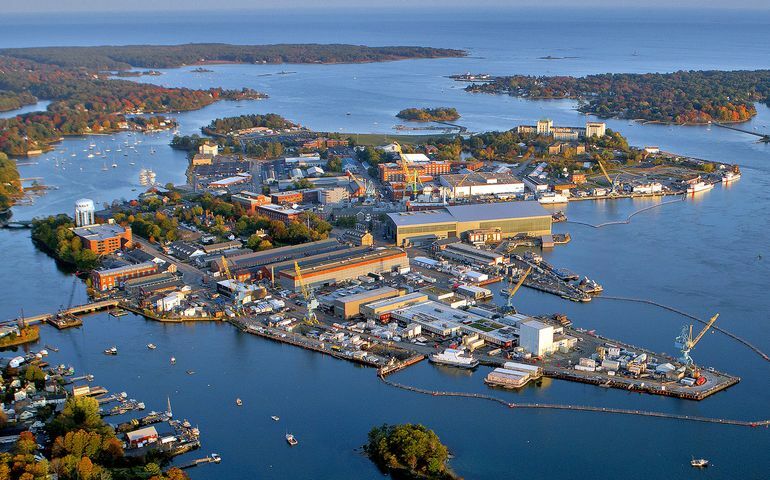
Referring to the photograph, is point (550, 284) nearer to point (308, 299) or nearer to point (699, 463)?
point (308, 299)

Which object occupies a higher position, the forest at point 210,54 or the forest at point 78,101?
the forest at point 210,54

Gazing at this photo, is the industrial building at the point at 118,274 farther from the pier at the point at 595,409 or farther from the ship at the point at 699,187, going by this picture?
the ship at the point at 699,187

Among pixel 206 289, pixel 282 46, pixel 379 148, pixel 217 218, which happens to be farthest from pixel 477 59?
pixel 206 289

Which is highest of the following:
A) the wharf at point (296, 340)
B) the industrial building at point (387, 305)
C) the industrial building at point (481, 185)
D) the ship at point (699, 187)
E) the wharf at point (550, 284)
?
the ship at point (699, 187)

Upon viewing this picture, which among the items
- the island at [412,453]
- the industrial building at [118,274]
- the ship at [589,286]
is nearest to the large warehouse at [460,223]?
the ship at [589,286]

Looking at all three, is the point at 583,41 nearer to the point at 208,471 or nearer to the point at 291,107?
the point at 291,107

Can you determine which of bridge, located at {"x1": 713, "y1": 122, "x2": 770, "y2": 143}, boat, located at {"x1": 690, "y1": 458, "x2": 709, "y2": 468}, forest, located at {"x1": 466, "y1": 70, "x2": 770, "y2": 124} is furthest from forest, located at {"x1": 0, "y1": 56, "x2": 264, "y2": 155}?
boat, located at {"x1": 690, "y1": 458, "x2": 709, "y2": 468}

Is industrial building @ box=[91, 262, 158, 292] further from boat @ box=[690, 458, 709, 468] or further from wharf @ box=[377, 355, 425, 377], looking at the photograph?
boat @ box=[690, 458, 709, 468]

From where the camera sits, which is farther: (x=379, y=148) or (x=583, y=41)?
(x=583, y=41)
